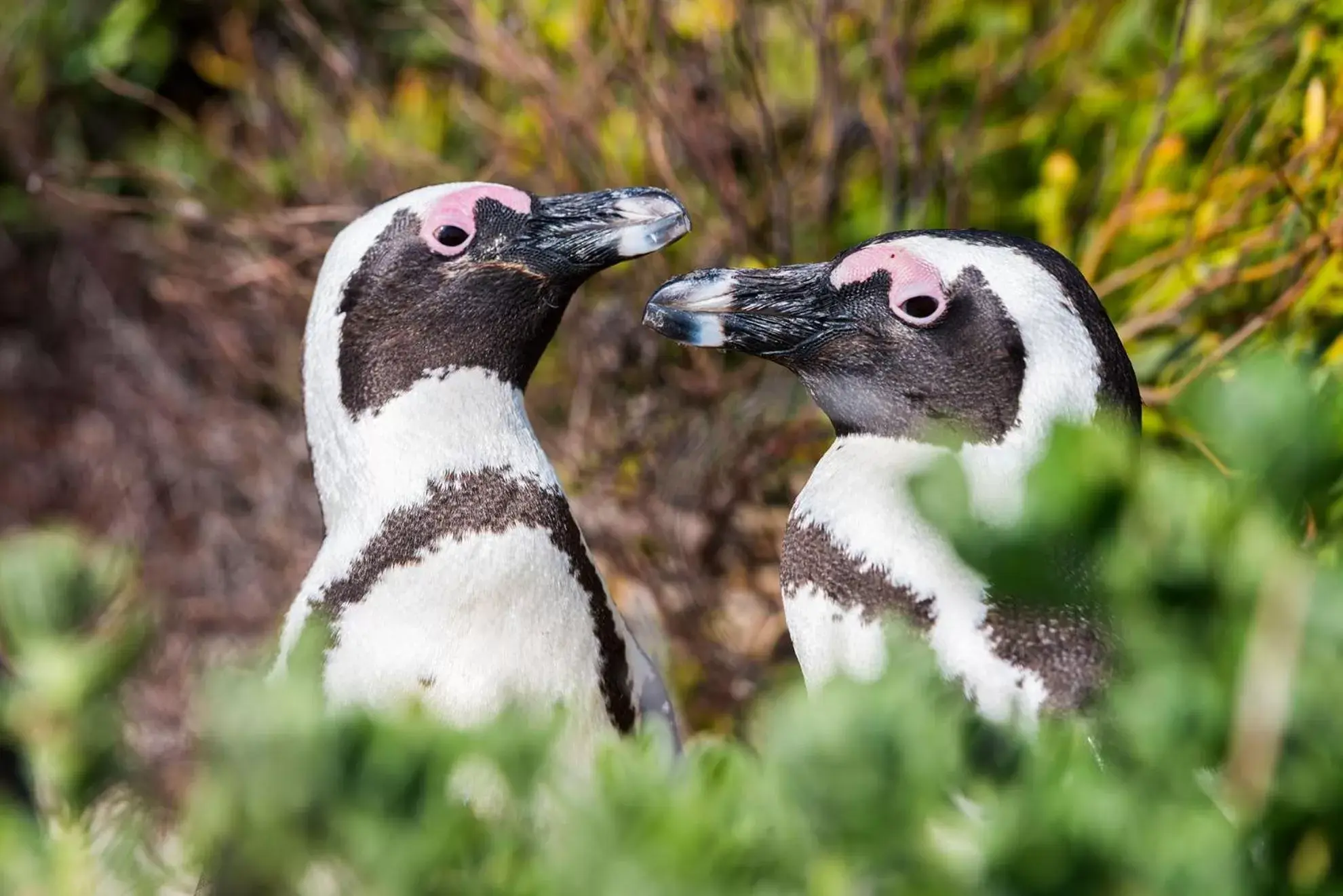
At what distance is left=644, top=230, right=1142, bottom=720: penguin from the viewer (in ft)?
2.49

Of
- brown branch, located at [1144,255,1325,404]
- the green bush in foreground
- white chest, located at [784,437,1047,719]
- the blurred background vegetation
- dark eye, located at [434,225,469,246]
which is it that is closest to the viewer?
the green bush in foreground

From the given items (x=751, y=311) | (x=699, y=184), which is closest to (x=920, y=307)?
(x=751, y=311)

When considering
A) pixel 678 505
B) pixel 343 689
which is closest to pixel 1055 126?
pixel 678 505

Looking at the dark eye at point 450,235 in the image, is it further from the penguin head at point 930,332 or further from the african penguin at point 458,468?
the penguin head at point 930,332

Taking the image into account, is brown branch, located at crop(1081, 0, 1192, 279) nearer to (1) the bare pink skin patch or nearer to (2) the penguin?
(2) the penguin

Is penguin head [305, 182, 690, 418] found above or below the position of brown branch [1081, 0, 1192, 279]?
above

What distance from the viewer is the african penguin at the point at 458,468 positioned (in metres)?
0.87

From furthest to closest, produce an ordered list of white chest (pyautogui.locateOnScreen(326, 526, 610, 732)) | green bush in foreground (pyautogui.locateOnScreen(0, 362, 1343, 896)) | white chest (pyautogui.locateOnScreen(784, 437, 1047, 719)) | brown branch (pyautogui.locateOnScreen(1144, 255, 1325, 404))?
brown branch (pyautogui.locateOnScreen(1144, 255, 1325, 404)) < white chest (pyautogui.locateOnScreen(326, 526, 610, 732)) < white chest (pyautogui.locateOnScreen(784, 437, 1047, 719)) < green bush in foreground (pyautogui.locateOnScreen(0, 362, 1343, 896))

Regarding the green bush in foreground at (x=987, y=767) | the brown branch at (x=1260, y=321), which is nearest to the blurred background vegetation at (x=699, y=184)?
the brown branch at (x=1260, y=321)

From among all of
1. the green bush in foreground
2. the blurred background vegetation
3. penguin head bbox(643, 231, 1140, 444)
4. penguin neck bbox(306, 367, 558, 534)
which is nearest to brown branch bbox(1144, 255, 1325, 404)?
the blurred background vegetation

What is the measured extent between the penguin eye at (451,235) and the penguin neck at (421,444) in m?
0.09

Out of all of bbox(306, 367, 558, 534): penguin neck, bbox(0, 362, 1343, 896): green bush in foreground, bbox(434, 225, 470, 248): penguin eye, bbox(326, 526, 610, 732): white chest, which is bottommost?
bbox(326, 526, 610, 732): white chest

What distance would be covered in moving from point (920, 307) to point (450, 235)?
1.07 feet

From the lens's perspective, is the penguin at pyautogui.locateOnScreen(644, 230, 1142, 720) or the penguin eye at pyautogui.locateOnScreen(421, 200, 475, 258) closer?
the penguin at pyautogui.locateOnScreen(644, 230, 1142, 720)
